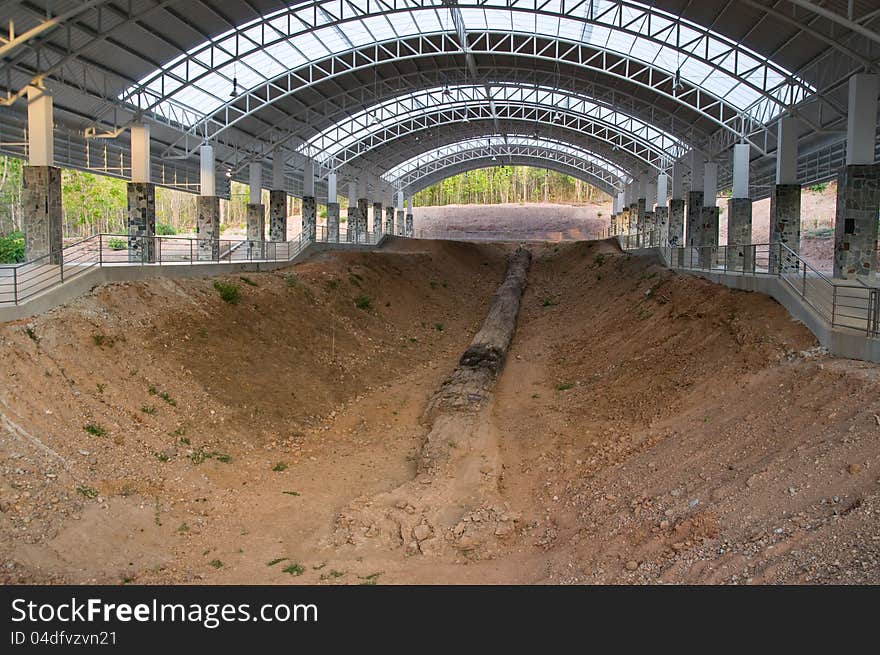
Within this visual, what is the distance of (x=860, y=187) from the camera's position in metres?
21.3

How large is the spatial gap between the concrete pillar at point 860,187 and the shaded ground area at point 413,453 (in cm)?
451

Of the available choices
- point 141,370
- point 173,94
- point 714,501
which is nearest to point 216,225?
point 173,94

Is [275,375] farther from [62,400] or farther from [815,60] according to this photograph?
[815,60]

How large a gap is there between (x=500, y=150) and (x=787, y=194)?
4486 centimetres

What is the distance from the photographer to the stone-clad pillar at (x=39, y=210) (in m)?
23.2

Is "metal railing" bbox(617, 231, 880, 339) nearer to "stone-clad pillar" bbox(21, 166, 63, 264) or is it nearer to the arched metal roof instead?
the arched metal roof

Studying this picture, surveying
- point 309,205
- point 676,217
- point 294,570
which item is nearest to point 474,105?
point 309,205

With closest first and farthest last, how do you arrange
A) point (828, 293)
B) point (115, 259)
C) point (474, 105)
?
1. point (828, 293)
2. point (115, 259)
3. point (474, 105)

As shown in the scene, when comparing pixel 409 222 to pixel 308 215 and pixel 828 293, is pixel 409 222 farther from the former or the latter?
pixel 828 293

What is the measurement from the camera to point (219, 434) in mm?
16609

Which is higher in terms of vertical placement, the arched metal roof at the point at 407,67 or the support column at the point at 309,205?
the arched metal roof at the point at 407,67

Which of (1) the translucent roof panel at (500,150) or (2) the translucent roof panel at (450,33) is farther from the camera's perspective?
(1) the translucent roof panel at (500,150)

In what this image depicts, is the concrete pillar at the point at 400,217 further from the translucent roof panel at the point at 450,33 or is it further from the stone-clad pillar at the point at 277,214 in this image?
the translucent roof panel at the point at 450,33

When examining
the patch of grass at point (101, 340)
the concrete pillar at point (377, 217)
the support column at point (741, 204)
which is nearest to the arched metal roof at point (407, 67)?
the support column at point (741, 204)
